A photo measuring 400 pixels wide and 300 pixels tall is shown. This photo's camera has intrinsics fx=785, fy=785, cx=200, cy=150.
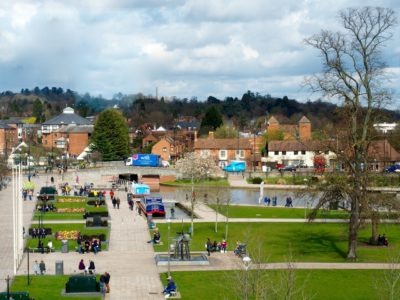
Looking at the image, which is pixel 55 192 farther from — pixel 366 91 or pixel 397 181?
pixel 366 91

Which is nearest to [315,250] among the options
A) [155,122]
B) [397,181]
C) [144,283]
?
[144,283]

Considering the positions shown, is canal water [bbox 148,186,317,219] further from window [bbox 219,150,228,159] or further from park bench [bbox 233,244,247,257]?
window [bbox 219,150,228,159]

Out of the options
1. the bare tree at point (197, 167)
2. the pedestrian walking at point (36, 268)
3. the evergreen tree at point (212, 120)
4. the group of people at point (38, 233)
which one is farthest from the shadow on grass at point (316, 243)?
the evergreen tree at point (212, 120)

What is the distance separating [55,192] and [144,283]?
1695 inches

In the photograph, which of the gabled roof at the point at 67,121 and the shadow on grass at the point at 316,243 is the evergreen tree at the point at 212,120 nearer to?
the gabled roof at the point at 67,121

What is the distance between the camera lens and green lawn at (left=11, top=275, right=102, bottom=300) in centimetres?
3331

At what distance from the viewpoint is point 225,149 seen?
123 m

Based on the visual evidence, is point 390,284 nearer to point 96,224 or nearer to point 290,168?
point 96,224

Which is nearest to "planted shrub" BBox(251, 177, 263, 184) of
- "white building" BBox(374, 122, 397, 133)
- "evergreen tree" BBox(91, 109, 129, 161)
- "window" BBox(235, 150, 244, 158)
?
"white building" BBox(374, 122, 397, 133)

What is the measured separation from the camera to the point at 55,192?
77.2 metres

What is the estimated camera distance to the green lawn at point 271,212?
60500mm

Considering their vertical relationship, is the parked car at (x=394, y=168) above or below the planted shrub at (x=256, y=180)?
above

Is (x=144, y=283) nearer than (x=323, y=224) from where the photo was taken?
Yes

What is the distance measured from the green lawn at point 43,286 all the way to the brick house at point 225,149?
85.2m
